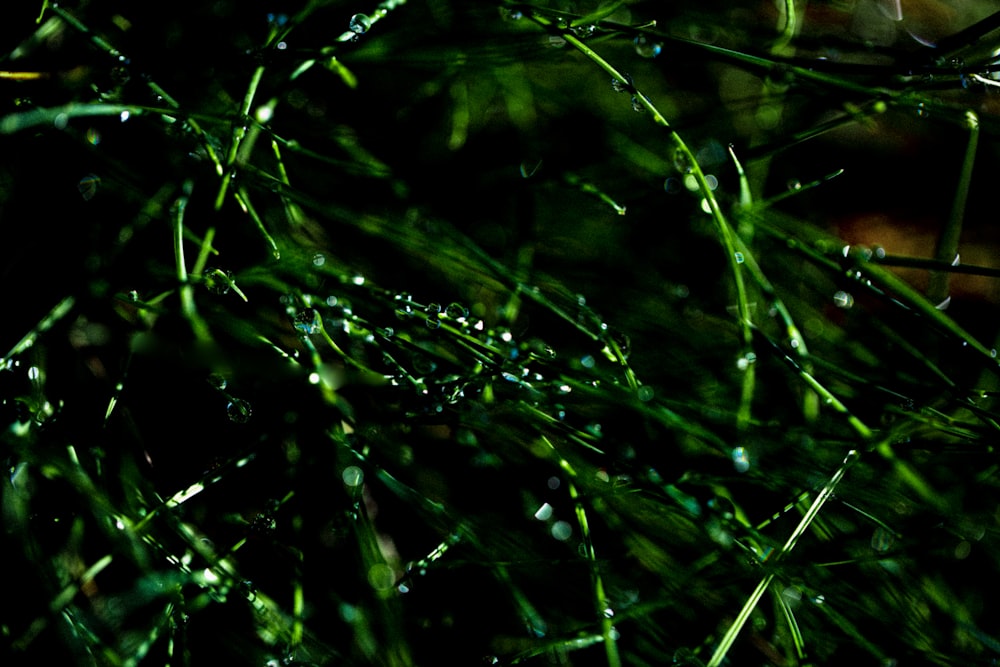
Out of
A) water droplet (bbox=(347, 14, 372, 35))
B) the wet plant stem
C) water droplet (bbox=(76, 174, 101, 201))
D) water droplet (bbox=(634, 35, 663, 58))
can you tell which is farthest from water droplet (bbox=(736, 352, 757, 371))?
water droplet (bbox=(76, 174, 101, 201))

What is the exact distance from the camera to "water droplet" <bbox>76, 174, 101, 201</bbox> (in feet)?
1.58

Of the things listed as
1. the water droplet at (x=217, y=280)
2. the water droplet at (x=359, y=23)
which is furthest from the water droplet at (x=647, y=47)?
the water droplet at (x=217, y=280)

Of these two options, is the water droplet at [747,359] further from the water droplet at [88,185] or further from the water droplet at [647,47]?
the water droplet at [88,185]

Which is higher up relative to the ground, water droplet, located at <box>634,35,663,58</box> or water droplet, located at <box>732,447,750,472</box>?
water droplet, located at <box>634,35,663,58</box>

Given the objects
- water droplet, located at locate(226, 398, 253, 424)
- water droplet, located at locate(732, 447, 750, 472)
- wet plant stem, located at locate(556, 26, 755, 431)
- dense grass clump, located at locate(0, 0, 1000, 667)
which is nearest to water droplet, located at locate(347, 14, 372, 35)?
dense grass clump, located at locate(0, 0, 1000, 667)

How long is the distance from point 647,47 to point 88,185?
0.36 meters

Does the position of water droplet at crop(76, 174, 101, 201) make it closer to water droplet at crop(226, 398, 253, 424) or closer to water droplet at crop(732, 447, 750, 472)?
water droplet at crop(226, 398, 253, 424)

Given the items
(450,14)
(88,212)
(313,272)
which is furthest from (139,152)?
(450,14)

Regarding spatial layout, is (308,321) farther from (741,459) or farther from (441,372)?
(741,459)

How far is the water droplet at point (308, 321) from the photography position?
44 centimetres

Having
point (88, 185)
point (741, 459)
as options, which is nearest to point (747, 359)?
point (741, 459)

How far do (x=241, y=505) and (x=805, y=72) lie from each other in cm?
44

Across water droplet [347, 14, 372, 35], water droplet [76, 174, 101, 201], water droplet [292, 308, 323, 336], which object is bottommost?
water droplet [292, 308, 323, 336]

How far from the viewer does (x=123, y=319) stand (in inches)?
19.7
